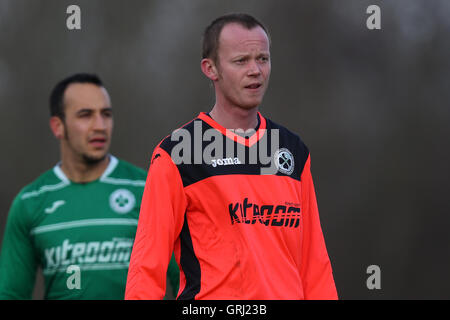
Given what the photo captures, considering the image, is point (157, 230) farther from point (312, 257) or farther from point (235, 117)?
point (312, 257)

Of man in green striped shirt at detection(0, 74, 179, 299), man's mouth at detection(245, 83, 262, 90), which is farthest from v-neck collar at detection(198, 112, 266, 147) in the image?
man in green striped shirt at detection(0, 74, 179, 299)

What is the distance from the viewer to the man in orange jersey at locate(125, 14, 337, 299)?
271cm

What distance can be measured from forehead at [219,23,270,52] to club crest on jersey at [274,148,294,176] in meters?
0.48

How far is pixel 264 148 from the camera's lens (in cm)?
298

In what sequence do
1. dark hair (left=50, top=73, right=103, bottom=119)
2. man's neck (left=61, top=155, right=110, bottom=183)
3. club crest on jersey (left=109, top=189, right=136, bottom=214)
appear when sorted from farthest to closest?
dark hair (left=50, top=73, right=103, bottom=119)
man's neck (left=61, top=155, right=110, bottom=183)
club crest on jersey (left=109, top=189, right=136, bottom=214)

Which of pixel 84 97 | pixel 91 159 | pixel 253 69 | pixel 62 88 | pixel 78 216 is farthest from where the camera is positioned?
pixel 62 88

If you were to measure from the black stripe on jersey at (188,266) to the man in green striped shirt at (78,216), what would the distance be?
191 cm

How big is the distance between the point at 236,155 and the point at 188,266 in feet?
1.78

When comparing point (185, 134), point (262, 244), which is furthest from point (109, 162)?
point (262, 244)

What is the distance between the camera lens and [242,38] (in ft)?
9.47

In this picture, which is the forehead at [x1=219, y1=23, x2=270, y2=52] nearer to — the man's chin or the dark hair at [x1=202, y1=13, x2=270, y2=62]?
the dark hair at [x1=202, y1=13, x2=270, y2=62]

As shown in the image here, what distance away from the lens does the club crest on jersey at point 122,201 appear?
4.84m

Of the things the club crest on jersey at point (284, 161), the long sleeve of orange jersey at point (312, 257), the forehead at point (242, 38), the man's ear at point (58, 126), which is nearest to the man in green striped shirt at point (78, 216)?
the man's ear at point (58, 126)

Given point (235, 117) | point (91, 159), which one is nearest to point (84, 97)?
point (91, 159)
